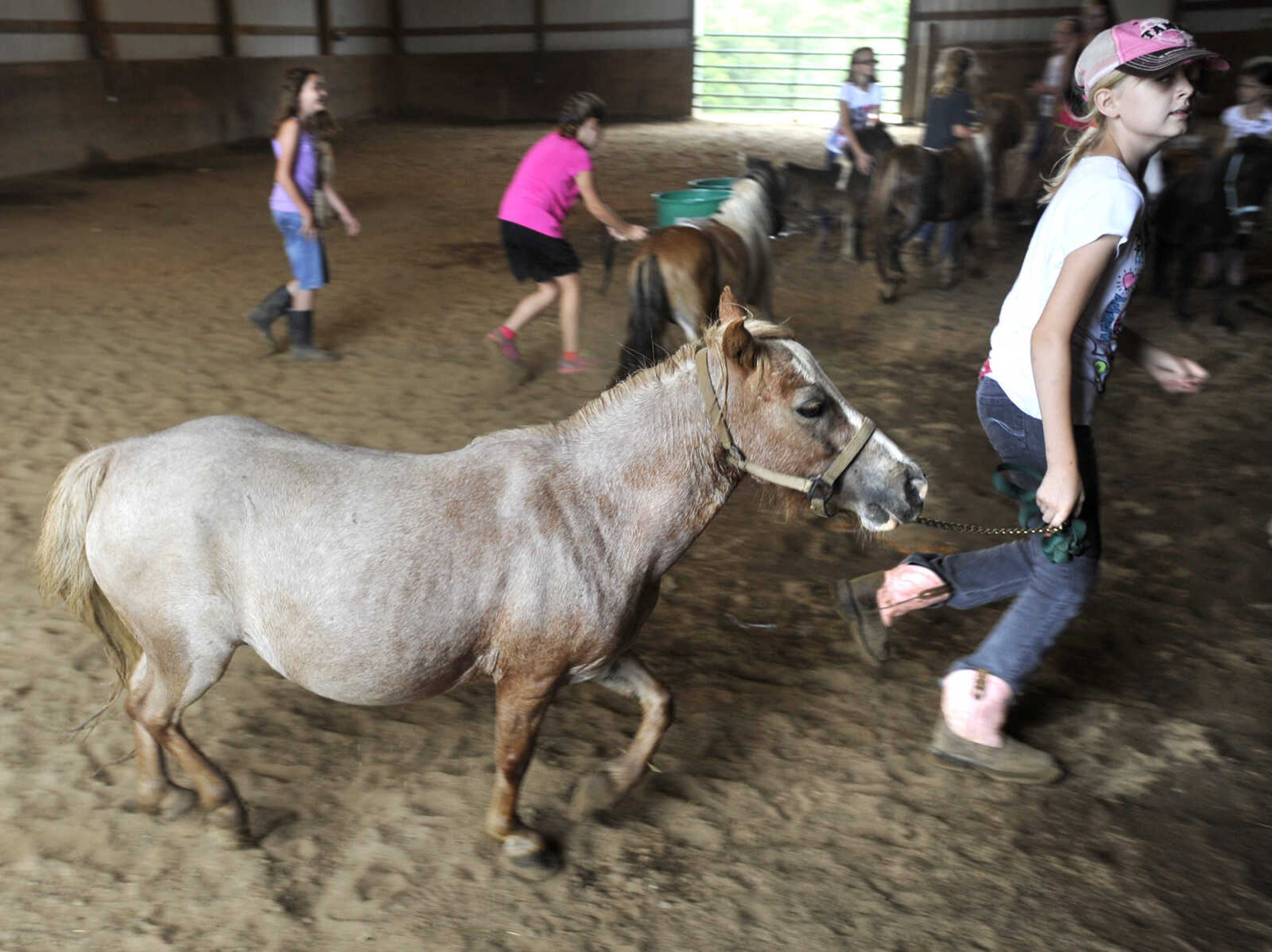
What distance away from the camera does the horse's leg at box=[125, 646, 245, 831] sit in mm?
2398

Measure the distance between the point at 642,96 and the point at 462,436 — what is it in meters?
19.1

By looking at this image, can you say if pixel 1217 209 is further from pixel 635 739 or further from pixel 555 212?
pixel 635 739

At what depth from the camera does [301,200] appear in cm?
604

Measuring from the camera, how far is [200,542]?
229cm

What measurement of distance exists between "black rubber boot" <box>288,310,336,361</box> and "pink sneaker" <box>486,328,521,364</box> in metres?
1.19

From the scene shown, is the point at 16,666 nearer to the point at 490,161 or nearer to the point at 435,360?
the point at 435,360

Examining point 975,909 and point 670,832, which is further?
point 670,832

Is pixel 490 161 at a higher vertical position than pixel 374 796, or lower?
higher

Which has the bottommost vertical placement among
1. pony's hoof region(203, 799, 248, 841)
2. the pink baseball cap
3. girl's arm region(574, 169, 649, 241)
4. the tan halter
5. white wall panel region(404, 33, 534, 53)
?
pony's hoof region(203, 799, 248, 841)

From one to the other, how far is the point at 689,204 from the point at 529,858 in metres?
5.36

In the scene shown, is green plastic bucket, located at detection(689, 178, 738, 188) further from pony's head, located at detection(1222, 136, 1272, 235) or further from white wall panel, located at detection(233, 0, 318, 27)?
Result: white wall panel, located at detection(233, 0, 318, 27)

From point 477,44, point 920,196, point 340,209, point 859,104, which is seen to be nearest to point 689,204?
point 340,209

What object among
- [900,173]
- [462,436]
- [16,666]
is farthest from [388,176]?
[16,666]

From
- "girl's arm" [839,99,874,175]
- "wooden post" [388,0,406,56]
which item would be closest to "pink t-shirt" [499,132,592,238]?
"girl's arm" [839,99,874,175]
